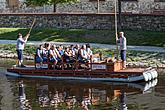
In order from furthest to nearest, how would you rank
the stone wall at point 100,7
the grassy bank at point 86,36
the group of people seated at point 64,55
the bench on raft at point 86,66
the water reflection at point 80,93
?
1. the stone wall at point 100,7
2. the grassy bank at point 86,36
3. the group of people seated at point 64,55
4. the bench on raft at point 86,66
5. the water reflection at point 80,93

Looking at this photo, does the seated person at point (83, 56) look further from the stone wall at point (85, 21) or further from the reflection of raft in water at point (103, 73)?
the stone wall at point (85, 21)

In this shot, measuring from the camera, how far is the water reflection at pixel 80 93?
2227cm

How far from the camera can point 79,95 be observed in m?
24.5

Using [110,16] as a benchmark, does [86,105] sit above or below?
below

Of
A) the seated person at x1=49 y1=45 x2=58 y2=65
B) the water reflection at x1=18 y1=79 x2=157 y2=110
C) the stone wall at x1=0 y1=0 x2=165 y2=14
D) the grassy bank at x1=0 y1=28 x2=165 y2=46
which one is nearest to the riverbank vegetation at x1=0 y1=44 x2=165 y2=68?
the grassy bank at x1=0 y1=28 x2=165 y2=46

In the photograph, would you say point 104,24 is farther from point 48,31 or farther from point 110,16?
point 48,31

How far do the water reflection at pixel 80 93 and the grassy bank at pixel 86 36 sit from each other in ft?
41.6

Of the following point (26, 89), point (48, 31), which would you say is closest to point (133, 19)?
point (48, 31)

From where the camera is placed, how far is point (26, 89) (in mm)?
26172

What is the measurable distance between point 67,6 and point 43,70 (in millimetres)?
24339

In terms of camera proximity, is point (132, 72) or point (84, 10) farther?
point (84, 10)

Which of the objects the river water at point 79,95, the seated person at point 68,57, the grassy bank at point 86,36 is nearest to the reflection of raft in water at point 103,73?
the river water at point 79,95

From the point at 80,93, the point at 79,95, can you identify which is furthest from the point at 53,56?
the point at 79,95

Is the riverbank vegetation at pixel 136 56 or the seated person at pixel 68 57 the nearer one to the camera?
the seated person at pixel 68 57
